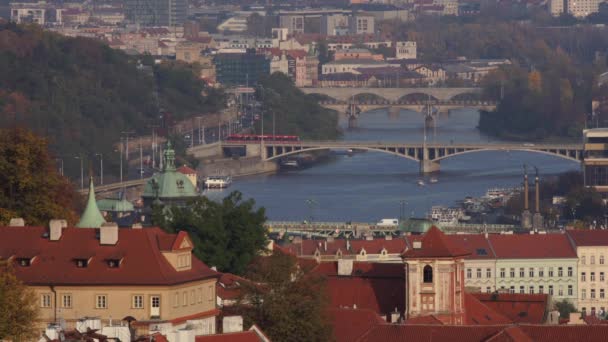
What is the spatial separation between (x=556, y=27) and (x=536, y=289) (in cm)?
11540

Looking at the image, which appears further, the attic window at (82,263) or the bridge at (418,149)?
the bridge at (418,149)

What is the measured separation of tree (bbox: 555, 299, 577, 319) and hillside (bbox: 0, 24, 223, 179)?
34.9 metres

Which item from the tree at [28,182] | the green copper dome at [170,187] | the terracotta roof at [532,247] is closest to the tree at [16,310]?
the tree at [28,182]

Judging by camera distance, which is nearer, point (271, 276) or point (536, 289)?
point (271, 276)

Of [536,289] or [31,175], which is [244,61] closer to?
[536,289]

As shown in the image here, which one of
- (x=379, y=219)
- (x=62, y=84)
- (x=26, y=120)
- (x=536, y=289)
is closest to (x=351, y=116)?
(x=62, y=84)

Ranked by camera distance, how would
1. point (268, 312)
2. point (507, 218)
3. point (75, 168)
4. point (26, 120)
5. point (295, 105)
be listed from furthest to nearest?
1. point (295, 105)
2. point (26, 120)
3. point (75, 168)
4. point (507, 218)
5. point (268, 312)

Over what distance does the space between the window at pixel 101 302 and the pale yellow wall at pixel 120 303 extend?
0.08 ft

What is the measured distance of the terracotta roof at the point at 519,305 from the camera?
31.2 meters

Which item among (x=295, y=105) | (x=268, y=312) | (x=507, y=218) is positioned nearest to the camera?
(x=268, y=312)

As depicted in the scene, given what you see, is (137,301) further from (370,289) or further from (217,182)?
(217,182)

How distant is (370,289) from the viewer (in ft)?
101

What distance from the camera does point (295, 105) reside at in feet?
342

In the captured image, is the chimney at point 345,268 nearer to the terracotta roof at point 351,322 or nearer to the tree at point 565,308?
A: the terracotta roof at point 351,322
